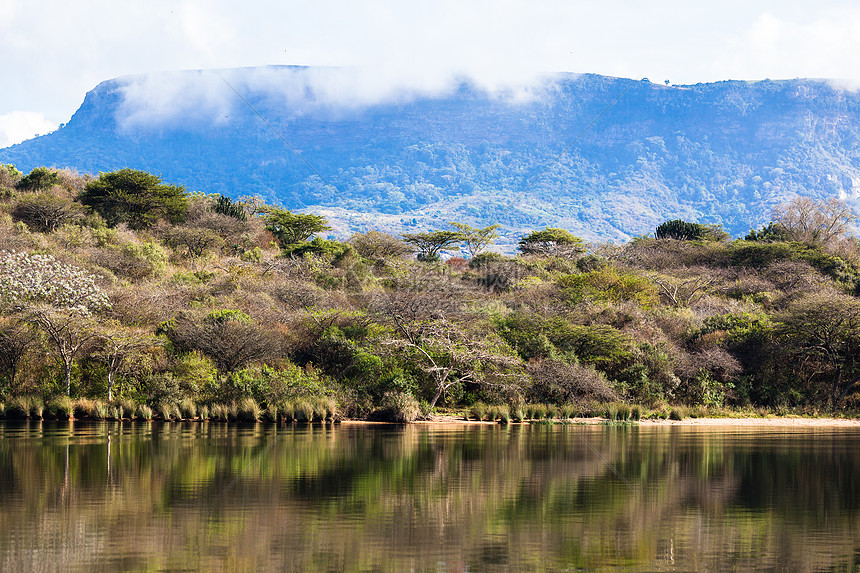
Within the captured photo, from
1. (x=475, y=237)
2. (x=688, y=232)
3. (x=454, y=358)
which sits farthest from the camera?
(x=475, y=237)

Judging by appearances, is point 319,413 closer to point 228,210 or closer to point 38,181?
point 228,210

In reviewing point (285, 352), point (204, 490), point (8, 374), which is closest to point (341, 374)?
point (285, 352)

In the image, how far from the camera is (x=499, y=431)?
30.1m

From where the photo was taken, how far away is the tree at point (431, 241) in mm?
81625

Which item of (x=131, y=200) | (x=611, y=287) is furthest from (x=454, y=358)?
(x=131, y=200)

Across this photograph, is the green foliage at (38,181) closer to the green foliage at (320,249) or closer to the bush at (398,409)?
the green foliage at (320,249)

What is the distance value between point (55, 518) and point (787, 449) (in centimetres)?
1841

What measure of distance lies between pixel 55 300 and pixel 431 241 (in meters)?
48.9

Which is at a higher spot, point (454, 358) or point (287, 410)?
point (454, 358)

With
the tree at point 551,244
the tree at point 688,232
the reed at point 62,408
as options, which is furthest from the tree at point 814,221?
the reed at point 62,408

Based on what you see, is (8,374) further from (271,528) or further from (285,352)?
(271,528)

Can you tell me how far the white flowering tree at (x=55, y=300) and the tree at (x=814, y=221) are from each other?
62.5 metres

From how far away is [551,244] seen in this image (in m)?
85.4

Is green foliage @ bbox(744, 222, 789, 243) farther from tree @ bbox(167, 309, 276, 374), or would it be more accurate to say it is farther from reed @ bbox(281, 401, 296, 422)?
reed @ bbox(281, 401, 296, 422)
